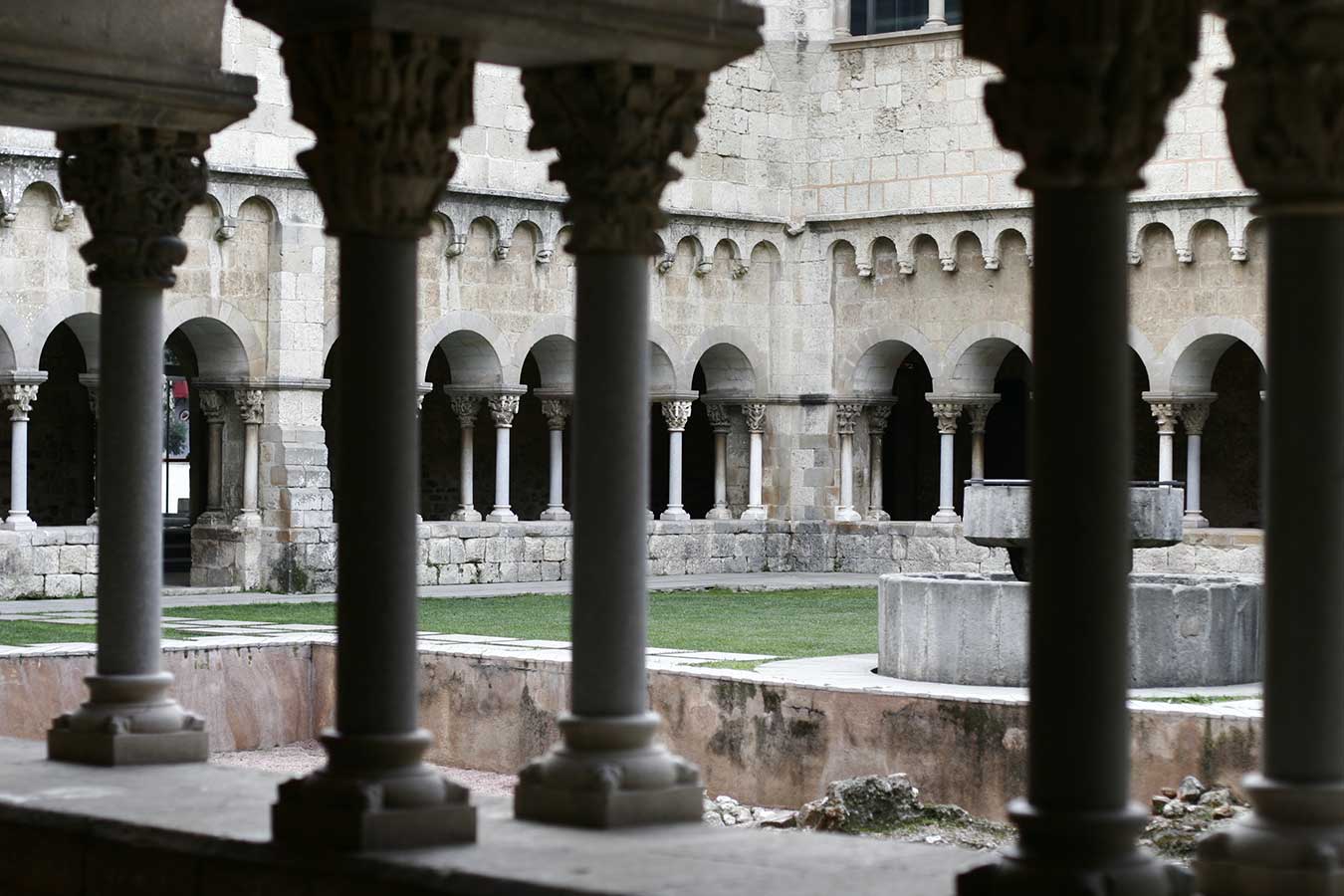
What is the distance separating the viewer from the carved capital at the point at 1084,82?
5.06 m

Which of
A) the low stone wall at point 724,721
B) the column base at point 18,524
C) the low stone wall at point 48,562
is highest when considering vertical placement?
the column base at point 18,524

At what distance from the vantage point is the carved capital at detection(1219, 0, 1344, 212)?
17.3 ft

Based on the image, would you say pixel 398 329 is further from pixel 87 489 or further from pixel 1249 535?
pixel 87 489

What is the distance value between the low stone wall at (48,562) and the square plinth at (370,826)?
13.8m

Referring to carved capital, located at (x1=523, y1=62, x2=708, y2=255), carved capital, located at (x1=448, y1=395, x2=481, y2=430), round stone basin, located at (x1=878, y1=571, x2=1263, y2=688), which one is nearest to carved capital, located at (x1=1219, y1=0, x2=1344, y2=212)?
carved capital, located at (x1=523, y1=62, x2=708, y2=255)

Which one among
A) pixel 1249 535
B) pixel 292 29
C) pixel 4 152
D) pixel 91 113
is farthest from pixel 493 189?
pixel 292 29

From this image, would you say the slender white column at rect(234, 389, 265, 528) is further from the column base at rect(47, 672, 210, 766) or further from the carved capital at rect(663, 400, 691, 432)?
the column base at rect(47, 672, 210, 766)

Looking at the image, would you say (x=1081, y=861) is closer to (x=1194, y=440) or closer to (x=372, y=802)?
(x=372, y=802)

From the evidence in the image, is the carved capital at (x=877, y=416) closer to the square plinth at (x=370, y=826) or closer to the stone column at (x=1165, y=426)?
the stone column at (x=1165, y=426)

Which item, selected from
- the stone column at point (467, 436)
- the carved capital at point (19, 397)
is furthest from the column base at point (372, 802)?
the stone column at point (467, 436)

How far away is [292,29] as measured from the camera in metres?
6.36

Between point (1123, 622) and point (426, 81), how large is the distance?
96.7 inches

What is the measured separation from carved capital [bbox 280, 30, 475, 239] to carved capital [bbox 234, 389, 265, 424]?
592 inches

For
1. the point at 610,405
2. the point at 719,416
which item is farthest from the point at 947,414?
the point at 610,405
